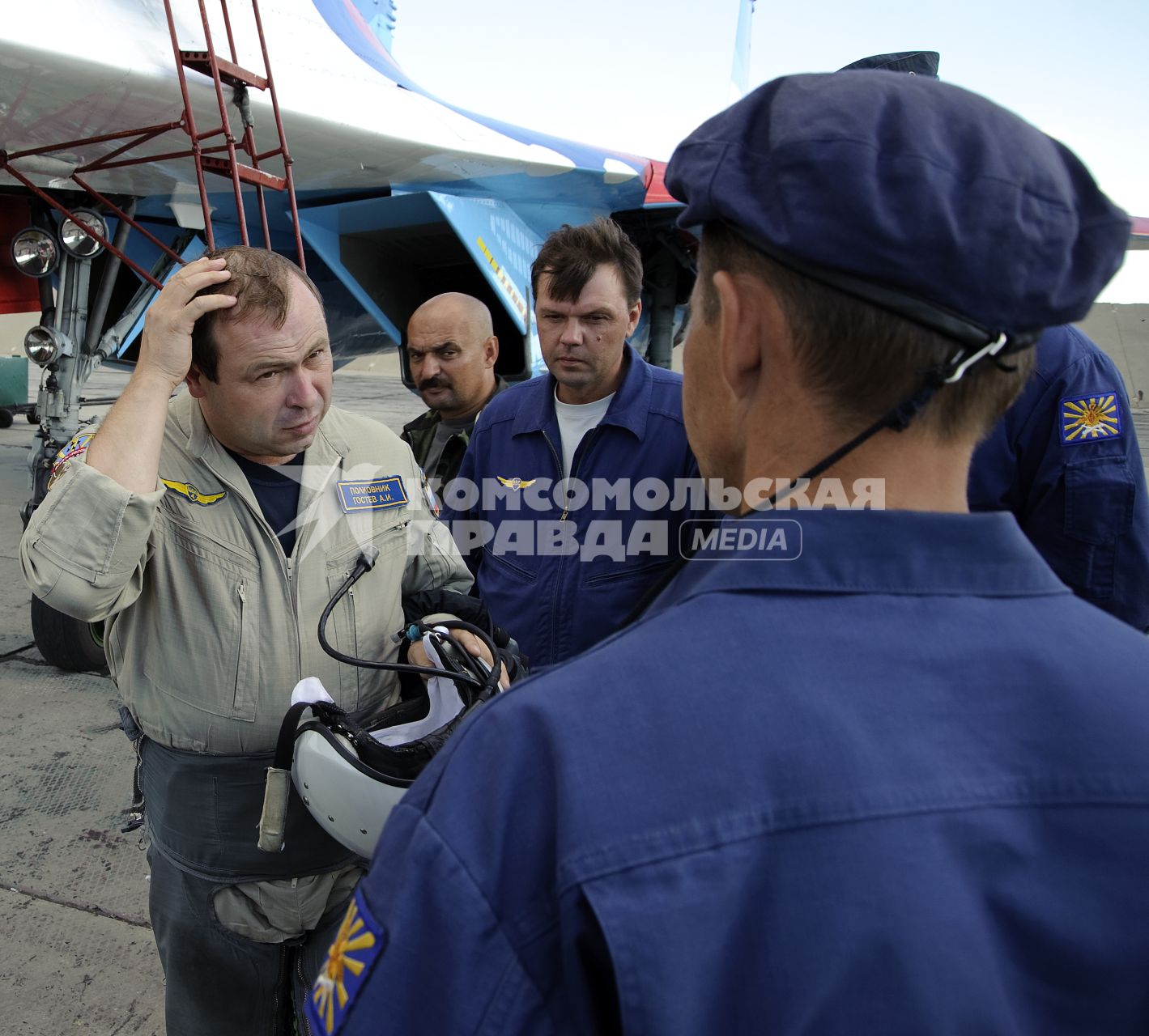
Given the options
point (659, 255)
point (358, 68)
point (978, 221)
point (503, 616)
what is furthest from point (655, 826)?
point (659, 255)

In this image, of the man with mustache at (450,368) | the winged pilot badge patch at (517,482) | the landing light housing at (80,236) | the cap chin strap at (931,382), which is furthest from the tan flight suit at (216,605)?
the landing light housing at (80,236)

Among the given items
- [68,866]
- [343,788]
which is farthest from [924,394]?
[68,866]

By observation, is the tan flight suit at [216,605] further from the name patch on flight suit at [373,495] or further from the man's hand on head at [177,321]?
the man's hand on head at [177,321]

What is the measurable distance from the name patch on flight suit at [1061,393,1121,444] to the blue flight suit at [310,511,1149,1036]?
4.58 feet

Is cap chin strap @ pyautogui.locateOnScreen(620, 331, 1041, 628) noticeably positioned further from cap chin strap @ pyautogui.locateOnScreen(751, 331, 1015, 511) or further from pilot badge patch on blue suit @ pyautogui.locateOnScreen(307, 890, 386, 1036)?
pilot badge patch on blue suit @ pyautogui.locateOnScreen(307, 890, 386, 1036)

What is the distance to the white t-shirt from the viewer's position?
2.37m

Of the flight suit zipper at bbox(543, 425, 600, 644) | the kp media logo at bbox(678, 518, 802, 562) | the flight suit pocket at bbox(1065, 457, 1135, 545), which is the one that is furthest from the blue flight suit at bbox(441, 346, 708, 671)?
the kp media logo at bbox(678, 518, 802, 562)

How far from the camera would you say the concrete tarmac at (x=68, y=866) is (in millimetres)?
2090

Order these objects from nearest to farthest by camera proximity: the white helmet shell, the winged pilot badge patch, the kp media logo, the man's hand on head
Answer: the kp media logo
the white helmet shell
the man's hand on head
the winged pilot badge patch

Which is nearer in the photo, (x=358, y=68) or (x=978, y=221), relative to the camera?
(x=978, y=221)

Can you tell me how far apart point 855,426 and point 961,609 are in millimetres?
161

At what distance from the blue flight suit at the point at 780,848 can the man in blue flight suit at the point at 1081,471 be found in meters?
1.39

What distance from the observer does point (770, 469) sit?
69 cm

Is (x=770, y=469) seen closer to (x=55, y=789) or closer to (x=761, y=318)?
(x=761, y=318)
